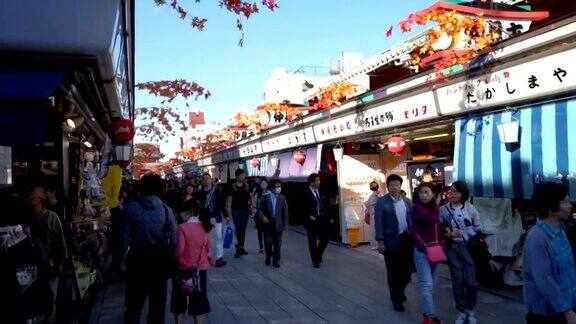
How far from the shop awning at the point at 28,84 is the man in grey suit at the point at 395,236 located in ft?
15.2

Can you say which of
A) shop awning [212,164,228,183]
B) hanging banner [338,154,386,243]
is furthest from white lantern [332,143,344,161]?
shop awning [212,164,228,183]

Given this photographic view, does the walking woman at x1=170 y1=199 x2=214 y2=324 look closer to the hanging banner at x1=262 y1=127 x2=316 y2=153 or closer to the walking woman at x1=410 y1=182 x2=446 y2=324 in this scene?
the walking woman at x1=410 y1=182 x2=446 y2=324

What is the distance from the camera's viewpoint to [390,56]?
10.4m

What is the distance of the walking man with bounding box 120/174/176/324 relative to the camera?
5.25 metres

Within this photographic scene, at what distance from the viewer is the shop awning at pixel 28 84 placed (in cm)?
513

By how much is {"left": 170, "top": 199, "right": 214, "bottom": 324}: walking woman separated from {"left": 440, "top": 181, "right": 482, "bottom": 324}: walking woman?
316cm

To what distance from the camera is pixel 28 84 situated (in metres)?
5.48

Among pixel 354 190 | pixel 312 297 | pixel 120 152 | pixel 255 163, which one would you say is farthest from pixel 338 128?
pixel 255 163

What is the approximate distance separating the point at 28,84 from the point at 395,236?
522cm

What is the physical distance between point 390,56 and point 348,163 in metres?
3.97

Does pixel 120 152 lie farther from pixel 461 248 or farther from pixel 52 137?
pixel 461 248

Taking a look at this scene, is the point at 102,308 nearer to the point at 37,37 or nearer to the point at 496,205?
the point at 37,37

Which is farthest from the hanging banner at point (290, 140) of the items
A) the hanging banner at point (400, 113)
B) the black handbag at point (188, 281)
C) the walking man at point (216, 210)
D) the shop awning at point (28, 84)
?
the shop awning at point (28, 84)

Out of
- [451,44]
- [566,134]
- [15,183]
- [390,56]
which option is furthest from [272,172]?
[566,134]
